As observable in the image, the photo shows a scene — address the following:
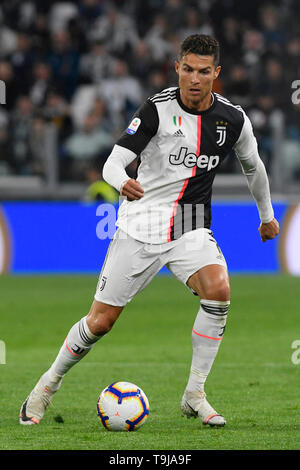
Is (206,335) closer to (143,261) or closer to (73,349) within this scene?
(143,261)

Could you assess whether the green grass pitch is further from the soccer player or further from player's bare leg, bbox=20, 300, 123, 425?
the soccer player

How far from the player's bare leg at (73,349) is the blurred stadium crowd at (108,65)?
32.0 feet

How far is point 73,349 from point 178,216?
3.14 feet

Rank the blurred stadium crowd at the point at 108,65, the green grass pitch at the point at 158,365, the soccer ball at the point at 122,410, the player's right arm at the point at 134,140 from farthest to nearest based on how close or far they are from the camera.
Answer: the blurred stadium crowd at the point at 108,65
the player's right arm at the point at 134,140
the soccer ball at the point at 122,410
the green grass pitch at the point at 158,365

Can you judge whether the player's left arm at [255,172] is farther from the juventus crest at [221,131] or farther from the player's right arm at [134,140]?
the player's right arm at [134,140]

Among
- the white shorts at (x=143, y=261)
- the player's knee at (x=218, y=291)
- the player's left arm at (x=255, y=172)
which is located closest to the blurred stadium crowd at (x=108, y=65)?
the player's left arm at (x=255, y=172)

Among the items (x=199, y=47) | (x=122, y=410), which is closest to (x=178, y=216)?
(x=199, y=47)

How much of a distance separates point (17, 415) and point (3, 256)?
8870 millimetres

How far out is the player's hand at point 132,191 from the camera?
5.21 metres

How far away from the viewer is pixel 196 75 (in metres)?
5.57

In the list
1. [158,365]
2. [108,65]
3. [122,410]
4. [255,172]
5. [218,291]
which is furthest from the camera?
[108,65]
